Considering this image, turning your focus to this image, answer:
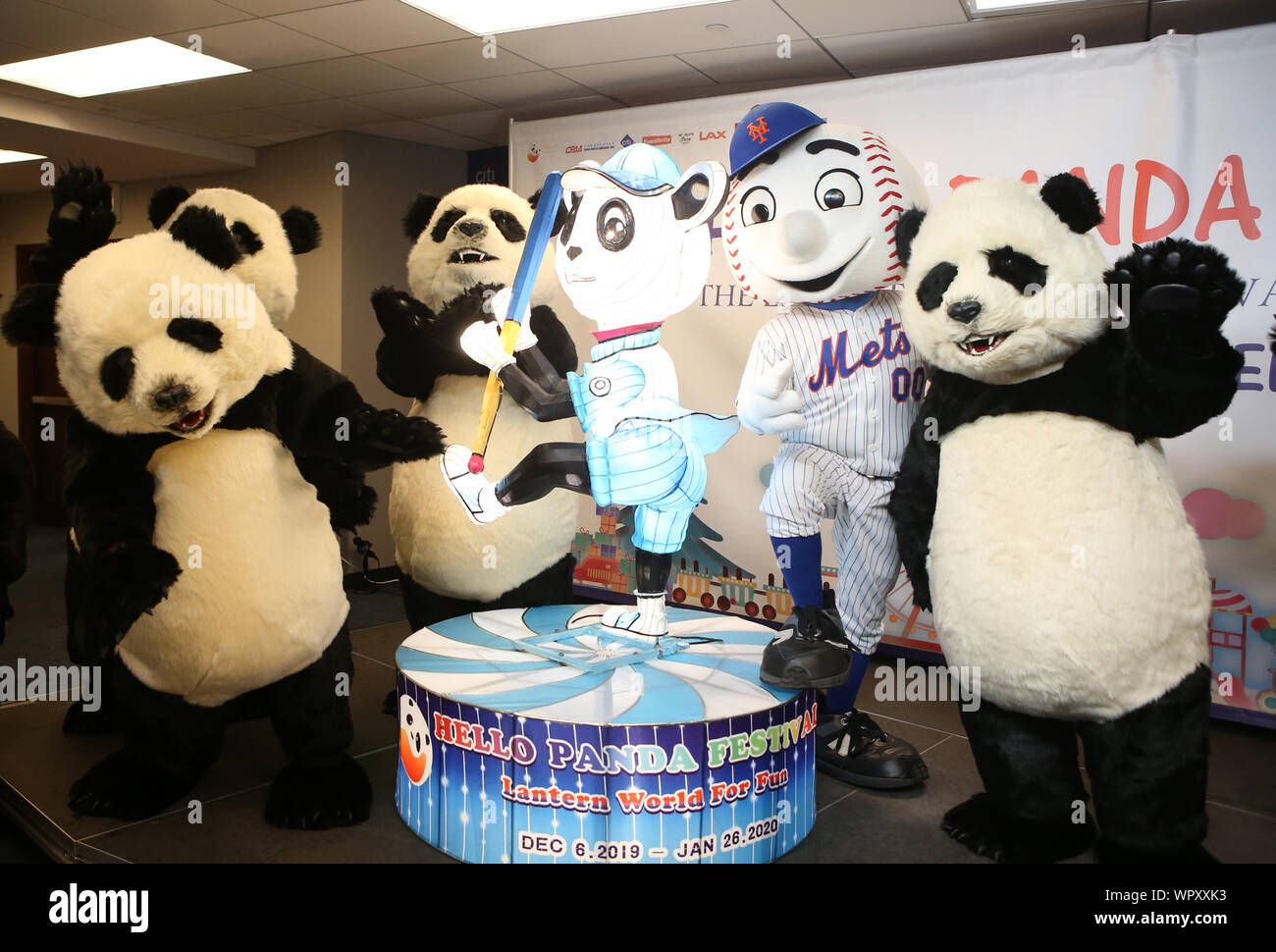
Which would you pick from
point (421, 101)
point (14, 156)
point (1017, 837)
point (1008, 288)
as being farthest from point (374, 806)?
point (14, 156)

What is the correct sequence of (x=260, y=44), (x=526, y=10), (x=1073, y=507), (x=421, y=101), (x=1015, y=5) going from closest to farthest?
1. (x=1073, y=507)
2. (x=1015, y=5)
3. (x=526, y=10)
4. (x=260, y=44)
5. (x=421, y=101)

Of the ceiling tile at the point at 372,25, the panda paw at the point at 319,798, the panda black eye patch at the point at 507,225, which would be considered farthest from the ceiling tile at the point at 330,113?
the panda paw at the point at 319,798

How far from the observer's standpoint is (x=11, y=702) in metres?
3.69

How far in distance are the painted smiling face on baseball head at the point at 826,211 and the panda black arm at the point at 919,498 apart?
426mm

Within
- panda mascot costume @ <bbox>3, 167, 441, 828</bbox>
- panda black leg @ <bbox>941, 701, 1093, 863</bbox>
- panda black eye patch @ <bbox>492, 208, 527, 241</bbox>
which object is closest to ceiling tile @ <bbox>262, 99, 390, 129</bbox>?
panda black eye patch @ <bbox>492, 208, 527, 241</bbox>

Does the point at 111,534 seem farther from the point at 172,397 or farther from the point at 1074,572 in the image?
the point at 1074,572

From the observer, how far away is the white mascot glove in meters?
2.58

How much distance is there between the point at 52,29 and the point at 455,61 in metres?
1.74

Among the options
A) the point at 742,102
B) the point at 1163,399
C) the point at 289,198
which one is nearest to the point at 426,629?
the point at 1163,399

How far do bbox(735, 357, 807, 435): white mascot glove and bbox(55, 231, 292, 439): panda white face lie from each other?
1316 millimetres

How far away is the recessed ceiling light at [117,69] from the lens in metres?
4.59

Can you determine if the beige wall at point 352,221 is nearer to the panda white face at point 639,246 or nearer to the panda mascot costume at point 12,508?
the panda mascot costume at point 12,508

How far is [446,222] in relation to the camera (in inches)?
135

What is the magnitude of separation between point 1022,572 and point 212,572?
77.7 inches
